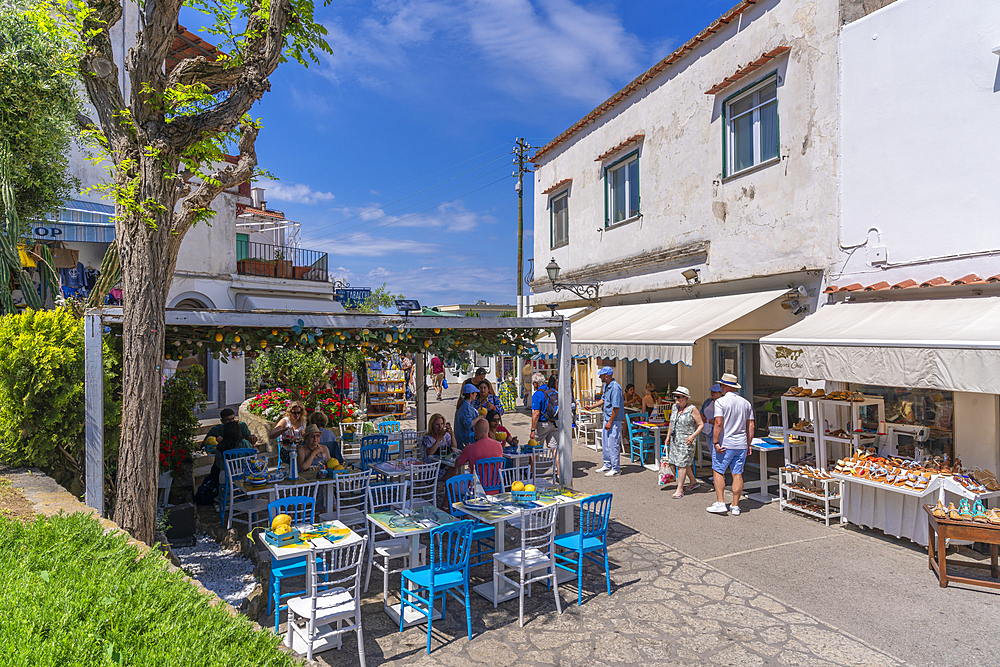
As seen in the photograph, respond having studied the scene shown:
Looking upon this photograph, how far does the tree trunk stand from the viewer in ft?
16.9

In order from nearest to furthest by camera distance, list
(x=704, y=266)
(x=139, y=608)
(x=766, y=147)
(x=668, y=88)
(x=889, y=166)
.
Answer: (x=139, y=608) < (x=889, y=166) < (x=766, y=147) < (x=704, y=266) < (x=668, y=88)

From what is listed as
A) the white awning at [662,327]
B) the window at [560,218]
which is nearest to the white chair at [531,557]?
the white awning at [662,327]

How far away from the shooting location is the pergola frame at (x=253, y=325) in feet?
16.8

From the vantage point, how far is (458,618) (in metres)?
5.40

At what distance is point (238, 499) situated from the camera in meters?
8.43

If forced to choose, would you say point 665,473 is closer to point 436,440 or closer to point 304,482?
point 436,440

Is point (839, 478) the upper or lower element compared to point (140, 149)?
lower

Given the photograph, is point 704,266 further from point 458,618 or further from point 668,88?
point 458,618

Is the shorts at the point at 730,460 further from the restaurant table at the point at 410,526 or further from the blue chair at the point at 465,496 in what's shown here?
the restaurant table at the point at 410,526

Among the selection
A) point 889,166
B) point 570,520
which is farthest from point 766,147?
point 570,520

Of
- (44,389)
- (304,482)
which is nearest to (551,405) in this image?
(304,482)

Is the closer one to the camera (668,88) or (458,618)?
(458,618)

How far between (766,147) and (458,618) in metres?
9.06

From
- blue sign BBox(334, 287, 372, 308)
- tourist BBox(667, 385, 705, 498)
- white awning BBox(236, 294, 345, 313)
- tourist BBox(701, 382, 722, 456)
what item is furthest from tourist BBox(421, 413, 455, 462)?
blue sign BBox(334, 287, 372, 308)
